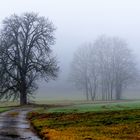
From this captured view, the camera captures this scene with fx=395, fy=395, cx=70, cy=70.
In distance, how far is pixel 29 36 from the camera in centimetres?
6875

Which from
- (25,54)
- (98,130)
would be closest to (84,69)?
(25,54)

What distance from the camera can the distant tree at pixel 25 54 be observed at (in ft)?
213

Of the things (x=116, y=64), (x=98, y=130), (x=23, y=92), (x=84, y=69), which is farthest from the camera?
(x=84, y=69)

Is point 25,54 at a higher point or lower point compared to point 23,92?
higher

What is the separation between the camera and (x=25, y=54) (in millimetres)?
67688

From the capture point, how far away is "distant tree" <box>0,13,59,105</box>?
213 feet

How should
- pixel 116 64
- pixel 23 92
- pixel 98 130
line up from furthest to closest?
pixel 116 64
pixel 23 92
pixel 98 130

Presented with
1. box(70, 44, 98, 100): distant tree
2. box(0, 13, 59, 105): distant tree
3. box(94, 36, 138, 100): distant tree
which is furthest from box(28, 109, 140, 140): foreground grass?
box(70, 44, 98, 100): distant tree

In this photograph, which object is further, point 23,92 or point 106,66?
point 106,66

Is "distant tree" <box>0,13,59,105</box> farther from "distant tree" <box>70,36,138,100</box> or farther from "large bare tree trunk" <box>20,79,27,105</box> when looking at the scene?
"distant tree" <box>70,36,138,100</box>

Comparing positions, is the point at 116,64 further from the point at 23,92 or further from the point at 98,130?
the point at 98,130

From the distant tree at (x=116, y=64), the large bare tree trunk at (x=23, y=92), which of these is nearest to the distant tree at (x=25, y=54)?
the large bare tree trunk at (x=23, y=92)

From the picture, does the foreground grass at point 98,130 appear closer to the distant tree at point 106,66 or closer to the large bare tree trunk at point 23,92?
the large bare tree trunk at point 23,92

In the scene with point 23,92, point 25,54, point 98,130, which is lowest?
point 98,130
